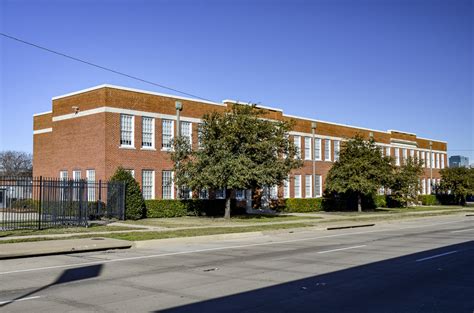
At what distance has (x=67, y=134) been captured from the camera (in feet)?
114

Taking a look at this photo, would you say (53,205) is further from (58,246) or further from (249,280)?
(249,280)

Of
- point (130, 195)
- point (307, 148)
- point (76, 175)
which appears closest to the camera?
point (130, 195)

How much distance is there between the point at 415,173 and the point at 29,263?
133 ft

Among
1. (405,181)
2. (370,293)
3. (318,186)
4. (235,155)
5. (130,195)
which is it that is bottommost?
(370,293)

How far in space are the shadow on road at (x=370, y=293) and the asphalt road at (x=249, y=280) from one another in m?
0.02

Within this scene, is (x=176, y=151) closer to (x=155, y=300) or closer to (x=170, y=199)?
(x=170, y=199)

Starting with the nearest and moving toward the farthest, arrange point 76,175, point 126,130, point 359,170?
point 126,130
point 76,175
point 359,170

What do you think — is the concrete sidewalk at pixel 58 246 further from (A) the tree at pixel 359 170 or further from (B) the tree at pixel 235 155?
(A) the tree at pixel 359 170

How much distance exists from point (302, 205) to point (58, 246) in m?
27.9

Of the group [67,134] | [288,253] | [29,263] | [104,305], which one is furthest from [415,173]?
[104,305]

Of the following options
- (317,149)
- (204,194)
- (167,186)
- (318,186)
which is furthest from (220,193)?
(317,149)

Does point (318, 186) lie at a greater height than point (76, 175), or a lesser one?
lesser

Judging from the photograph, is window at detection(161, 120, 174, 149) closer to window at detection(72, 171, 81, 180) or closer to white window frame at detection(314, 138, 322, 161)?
window at detection(72, 171, 81, 180)

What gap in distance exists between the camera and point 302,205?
42.3 m
